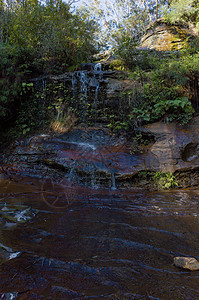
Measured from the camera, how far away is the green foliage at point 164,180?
566cm

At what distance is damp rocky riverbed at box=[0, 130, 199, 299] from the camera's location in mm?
1771

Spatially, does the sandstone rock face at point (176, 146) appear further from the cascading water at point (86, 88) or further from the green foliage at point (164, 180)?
the cascading water at point (86, 88)

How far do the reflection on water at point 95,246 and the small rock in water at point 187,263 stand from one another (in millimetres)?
73

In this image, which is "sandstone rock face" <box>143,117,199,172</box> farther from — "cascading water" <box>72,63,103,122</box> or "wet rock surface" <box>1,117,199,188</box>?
"cascading water" <box>72,63,103,122</box>

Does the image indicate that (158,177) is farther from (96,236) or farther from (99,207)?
(96,236)

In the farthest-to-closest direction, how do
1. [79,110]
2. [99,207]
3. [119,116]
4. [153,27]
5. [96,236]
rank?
[153,27]
[79,110]
[119,116]
[99,207]
[96,236]

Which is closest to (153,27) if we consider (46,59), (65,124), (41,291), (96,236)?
(46,59)

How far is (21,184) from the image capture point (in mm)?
5602

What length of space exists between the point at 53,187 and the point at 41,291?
4.06 metres

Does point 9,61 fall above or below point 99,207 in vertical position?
above

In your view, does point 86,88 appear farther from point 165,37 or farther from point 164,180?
point 165,37

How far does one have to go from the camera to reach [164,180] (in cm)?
575

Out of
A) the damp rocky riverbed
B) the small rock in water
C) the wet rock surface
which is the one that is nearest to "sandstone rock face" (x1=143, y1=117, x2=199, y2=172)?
the wet rock surface

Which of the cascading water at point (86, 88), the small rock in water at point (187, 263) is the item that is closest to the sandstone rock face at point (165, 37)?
the cascading water at point (86, 88)
